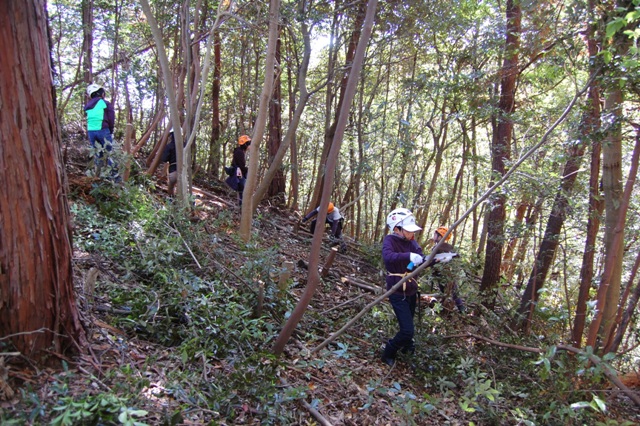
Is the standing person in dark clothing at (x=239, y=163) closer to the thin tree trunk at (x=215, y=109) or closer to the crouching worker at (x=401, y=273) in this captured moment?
the thin tree trunk at (x=215, y=109)

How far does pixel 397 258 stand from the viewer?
18.1ft

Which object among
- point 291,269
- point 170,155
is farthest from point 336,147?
point 170,155

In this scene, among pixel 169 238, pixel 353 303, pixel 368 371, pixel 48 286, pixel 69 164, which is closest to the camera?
pixel 48 286

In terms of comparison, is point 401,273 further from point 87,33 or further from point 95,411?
point 87,33

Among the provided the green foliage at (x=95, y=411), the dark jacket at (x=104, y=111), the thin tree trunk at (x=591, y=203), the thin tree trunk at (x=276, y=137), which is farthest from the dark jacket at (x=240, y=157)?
the green foliage at (x=95, y=411)

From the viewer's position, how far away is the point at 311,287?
4.20 m

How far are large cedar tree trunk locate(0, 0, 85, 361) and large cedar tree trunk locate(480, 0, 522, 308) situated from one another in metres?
6.72

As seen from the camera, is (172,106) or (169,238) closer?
(169,238)

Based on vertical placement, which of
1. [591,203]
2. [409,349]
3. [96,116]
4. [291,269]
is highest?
[96,116]

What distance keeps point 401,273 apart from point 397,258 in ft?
0.89

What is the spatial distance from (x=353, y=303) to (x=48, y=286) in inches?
191

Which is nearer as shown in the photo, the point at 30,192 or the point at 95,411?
the point at 95,411

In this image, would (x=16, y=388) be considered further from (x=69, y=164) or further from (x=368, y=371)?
(x=69, y=164)

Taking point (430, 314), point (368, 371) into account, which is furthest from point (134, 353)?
point (430, 314)
